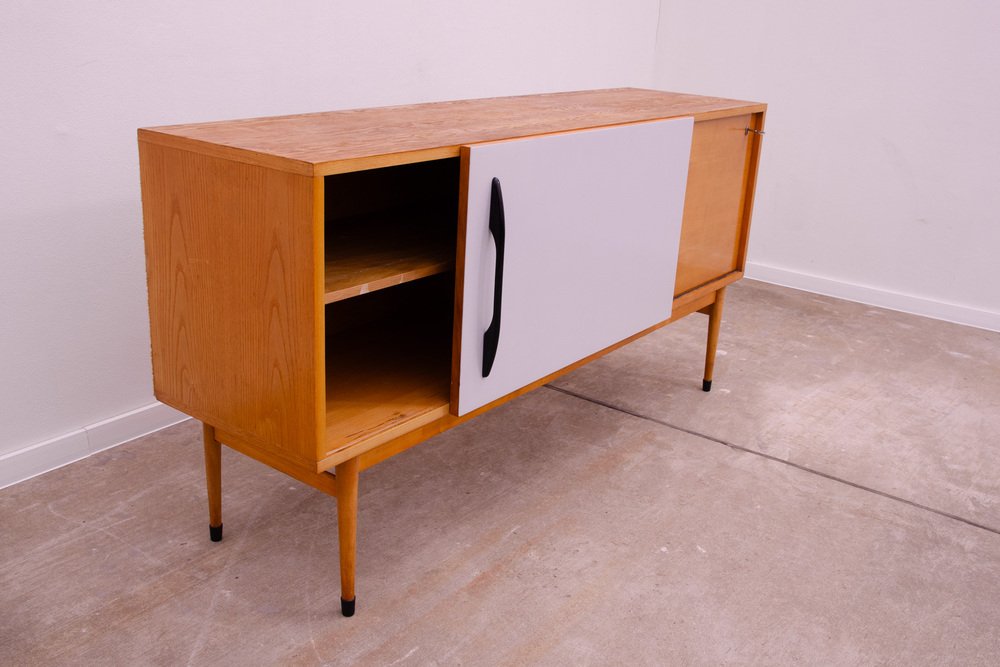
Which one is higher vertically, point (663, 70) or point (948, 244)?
point (663, 70)

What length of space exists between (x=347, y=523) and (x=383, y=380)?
29 centimetres

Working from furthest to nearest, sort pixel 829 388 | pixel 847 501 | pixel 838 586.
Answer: pixel 829 388, pixel 847 501, pixel 838 586

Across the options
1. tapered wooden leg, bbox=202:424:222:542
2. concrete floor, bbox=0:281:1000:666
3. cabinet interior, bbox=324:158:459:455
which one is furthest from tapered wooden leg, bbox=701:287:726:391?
tapered wooden leg, bbox=202:424:222:542

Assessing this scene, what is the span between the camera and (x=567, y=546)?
1767mm

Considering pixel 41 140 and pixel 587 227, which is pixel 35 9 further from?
pixel 587 227

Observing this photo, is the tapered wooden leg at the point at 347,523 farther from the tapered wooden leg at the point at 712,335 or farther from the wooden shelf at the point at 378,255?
the tapered wooden leg at the point at 712,335

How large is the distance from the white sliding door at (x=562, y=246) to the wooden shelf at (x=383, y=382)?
9 centimetres

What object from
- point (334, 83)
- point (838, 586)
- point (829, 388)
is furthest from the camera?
point (829, 388)

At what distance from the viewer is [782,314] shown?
3273mm

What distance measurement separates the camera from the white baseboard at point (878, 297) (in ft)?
10.7

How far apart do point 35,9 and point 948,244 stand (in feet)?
9.91

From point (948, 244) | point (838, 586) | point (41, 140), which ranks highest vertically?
point (41, 140)

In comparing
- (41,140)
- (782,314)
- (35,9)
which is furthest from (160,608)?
(782,314)

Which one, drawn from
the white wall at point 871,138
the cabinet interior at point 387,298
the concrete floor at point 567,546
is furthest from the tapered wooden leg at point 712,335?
the white wall at point 871,138
